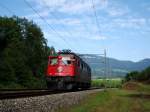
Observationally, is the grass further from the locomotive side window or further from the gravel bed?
the locomotive side window

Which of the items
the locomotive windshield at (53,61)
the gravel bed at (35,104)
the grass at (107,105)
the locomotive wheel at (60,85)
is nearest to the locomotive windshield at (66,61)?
the locomotive windshield at (53,61)

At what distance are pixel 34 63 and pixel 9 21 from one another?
11.9 meters

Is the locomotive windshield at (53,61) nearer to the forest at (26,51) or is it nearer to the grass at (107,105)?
the grass at (107,105)

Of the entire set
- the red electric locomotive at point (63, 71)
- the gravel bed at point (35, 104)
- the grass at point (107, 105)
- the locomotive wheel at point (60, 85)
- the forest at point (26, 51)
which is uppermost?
the forest at point (26, 51)

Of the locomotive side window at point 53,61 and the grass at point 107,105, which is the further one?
the locomotive side window at point 53,61

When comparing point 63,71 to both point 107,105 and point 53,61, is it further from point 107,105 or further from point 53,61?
point 107,105

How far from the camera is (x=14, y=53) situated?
6906cm

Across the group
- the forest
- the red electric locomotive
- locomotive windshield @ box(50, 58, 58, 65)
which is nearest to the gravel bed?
the red electric locomotive

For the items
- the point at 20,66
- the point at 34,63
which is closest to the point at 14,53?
the point at 20,66

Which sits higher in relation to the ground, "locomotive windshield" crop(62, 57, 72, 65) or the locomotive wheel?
"locomotive windshield" crop(62, 57, 72, 65)

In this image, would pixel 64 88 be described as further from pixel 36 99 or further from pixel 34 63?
pixel 34 63

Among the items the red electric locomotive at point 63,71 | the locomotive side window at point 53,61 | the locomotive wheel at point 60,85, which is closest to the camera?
the locomotive wheel at point 60,85

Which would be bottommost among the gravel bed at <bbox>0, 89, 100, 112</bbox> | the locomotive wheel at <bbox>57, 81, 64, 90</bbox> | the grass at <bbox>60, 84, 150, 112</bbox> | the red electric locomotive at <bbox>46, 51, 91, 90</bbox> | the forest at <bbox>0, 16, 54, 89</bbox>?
the grass at <bbox>60, 84, 150, 112</bbox>

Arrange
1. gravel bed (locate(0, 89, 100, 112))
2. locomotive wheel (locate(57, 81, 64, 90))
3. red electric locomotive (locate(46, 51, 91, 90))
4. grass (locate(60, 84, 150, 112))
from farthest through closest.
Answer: red electric locomotive (locate(46, 51, 91, 90))
locomotive wheel (locate(57, 81, 64, 90))
grass (locate(60, 84, 150, 112))
gravel bed (locate(0, 89, 100, 112))
